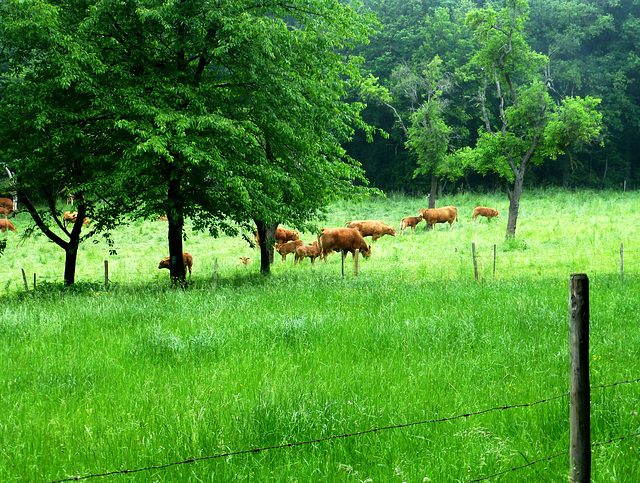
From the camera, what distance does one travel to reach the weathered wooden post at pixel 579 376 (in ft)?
10.6

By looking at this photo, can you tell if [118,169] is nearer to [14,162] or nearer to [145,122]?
[145,122]

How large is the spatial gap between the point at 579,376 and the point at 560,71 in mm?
52969

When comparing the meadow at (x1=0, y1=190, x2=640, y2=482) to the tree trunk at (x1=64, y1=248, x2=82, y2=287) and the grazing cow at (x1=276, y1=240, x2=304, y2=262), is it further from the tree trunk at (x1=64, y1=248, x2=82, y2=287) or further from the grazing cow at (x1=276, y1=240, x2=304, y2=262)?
the grazing cow at (x1=276, y1=240, x2=304, y2=262)

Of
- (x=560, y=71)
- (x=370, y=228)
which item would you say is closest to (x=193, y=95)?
(x=370, y=228)

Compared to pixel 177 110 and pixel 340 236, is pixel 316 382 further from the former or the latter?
pixel 340 236

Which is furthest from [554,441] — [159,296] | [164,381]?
[159,296]

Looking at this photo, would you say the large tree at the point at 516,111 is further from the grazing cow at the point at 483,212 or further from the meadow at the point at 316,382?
the meadow at the point at 316,382

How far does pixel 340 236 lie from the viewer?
20.4m

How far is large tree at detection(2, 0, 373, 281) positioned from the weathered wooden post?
29.3ft

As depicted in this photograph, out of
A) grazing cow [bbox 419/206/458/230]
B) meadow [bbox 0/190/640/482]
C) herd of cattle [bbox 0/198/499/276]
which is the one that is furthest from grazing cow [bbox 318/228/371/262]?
grazing cow [bbox 419/206/458/230]

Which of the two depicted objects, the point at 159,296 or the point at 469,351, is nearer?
the point at 469,351

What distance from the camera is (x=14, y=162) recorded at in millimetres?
13445

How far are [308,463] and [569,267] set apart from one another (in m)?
15.2

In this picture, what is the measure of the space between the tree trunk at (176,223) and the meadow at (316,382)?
238 centimetres
